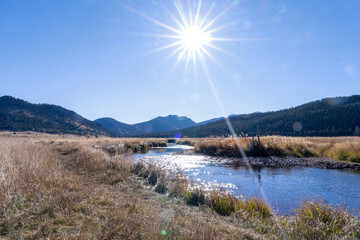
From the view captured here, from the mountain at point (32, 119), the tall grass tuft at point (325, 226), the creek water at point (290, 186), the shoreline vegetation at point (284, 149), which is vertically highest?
the mountain at point (32, 119)

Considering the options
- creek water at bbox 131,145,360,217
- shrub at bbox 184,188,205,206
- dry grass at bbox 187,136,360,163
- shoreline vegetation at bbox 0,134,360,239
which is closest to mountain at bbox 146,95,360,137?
dry grass at bbox 187,136,360,163

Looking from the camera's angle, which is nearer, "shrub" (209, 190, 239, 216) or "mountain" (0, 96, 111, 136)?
"shrub" (209, 190, 239, 216)

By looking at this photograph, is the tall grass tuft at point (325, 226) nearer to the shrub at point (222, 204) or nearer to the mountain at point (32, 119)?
the shrub at point (222, 204)

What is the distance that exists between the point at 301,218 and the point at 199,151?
1971 centimetres

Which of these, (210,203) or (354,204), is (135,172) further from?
(354,204)

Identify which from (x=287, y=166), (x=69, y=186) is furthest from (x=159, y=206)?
(x=287, y=166)

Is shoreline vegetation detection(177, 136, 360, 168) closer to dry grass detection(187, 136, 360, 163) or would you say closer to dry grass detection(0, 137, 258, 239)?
dry grass detection(187, 136, 360, 163)

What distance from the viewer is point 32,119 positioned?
8531 cm

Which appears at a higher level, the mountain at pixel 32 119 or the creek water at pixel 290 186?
the mountain at pixel 32 119

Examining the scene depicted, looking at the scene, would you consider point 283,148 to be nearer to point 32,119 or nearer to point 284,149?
point 284,149

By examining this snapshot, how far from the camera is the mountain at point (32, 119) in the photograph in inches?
2884

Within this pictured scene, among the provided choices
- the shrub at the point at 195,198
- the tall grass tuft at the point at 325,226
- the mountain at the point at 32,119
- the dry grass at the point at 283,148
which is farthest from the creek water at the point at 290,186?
the mountain at the point at 32,119

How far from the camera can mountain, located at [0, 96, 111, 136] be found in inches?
2884

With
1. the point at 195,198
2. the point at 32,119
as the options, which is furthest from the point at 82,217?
the point at 32,119
